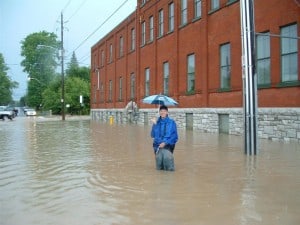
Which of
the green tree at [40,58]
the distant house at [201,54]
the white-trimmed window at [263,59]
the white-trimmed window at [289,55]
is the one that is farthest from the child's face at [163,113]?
the green tree at [40,58]

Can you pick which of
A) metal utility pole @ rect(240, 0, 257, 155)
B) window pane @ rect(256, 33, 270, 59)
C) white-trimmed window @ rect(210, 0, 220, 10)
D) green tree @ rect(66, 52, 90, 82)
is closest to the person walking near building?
metal utility pole @ rect(240, 0, 257, 155)

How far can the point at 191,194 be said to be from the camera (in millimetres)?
8453

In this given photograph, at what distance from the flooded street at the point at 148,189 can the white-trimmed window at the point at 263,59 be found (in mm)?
5829

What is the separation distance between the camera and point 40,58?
96.6 meters

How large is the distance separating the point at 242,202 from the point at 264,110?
1292cm

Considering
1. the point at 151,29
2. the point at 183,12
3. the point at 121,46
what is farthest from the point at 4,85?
the point at 183,12

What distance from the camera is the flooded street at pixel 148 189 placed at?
22.6ft

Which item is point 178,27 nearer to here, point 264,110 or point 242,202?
point 264,110

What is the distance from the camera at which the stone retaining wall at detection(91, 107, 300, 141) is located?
1852cm

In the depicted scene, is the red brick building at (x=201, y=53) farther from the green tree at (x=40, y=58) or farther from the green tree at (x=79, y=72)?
the green tree at (x=79, y=72)

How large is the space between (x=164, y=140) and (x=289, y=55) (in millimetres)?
9491

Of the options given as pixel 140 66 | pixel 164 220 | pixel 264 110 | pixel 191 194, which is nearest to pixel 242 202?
pixel 191 194

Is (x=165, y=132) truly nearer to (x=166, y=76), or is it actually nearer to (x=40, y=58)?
(x=166, y=76)

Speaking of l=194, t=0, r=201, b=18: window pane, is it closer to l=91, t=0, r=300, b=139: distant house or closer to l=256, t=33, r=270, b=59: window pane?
l=91, t=0, r=300, b=139: distant house
